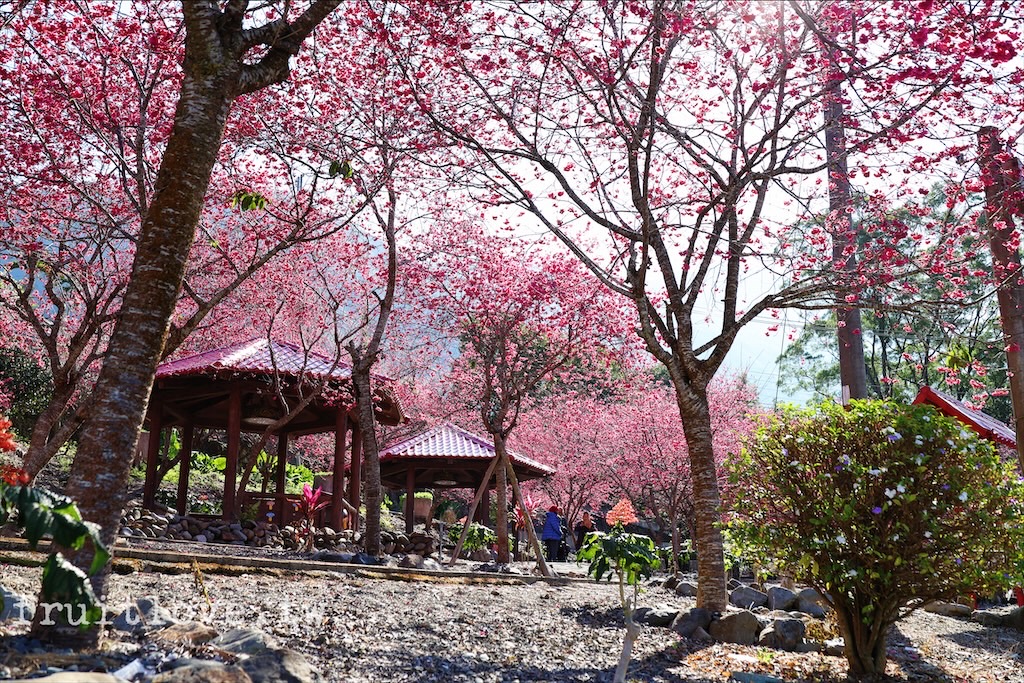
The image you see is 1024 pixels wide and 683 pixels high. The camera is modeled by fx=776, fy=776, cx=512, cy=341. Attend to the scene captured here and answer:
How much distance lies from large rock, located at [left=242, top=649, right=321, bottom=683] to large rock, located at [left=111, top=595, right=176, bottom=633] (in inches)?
33.7

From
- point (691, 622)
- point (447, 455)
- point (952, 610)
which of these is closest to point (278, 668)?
point (691, 622)

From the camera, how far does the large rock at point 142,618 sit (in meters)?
4.27

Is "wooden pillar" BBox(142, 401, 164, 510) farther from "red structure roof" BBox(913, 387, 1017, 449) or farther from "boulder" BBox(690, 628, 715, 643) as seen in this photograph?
"red structure roof" BBox(913, 387, 1017, 449)

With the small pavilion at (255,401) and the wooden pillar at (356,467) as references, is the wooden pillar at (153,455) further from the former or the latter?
the wooden pillar at (356,467)

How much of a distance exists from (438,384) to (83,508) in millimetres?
27409

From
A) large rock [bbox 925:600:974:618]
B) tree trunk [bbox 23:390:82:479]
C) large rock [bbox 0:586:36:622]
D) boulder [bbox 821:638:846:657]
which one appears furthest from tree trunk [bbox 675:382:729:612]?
tree trunk [bbox 23:390:82:479]

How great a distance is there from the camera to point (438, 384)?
102 ft

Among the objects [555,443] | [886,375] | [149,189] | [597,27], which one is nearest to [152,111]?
[149,189]

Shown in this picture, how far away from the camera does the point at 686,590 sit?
39.3 ft

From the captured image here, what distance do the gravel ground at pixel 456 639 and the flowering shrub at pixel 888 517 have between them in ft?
2.17

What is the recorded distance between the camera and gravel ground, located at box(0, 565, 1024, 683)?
494cm

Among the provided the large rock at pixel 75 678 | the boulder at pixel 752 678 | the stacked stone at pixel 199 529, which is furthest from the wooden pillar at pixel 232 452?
the large rock at pixel 75 678

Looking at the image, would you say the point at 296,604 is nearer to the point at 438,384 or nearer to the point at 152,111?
the point at 152,111

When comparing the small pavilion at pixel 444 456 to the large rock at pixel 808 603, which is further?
the small pavilion at pixel 444 456
